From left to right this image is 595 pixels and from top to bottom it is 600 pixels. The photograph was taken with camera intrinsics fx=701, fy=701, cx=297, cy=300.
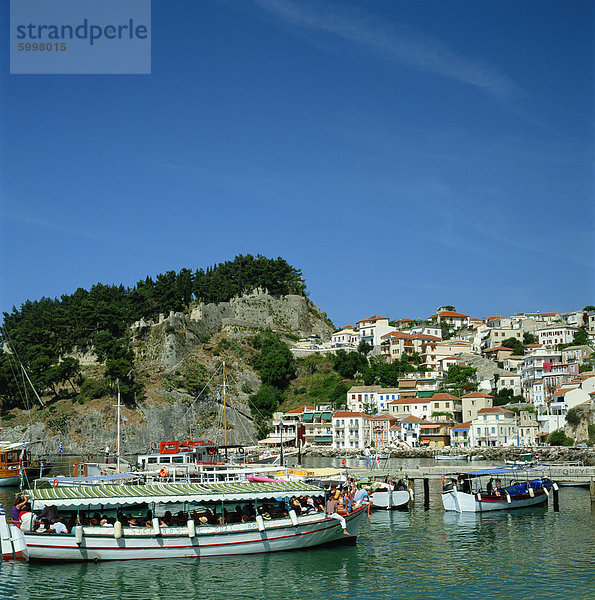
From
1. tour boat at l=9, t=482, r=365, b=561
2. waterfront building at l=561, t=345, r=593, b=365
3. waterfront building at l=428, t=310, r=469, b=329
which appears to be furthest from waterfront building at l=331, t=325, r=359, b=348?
tour boat at l=9, t=482, r=365, b=561

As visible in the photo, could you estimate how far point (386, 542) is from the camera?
2856 centimetres

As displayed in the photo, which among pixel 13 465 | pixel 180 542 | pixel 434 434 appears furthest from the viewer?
pixel 434 434

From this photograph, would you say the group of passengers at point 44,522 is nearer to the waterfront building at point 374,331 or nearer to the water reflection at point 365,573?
the water reflection at point 365,573

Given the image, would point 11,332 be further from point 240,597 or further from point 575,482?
point 240,597

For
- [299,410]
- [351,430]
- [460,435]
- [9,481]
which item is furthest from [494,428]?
[9,481]

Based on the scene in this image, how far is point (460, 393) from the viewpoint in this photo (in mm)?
95438

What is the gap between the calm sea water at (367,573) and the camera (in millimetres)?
21141

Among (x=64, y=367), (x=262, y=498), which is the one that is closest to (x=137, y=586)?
(x=262, y=498)

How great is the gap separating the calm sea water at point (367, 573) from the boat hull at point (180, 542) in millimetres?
304

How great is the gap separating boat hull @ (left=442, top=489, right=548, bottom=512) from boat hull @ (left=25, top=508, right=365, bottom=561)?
1166 centimetres

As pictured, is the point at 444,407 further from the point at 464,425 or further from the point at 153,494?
the point at 153,494

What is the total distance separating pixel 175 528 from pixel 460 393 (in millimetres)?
75647

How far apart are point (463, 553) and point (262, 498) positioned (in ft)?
25.7

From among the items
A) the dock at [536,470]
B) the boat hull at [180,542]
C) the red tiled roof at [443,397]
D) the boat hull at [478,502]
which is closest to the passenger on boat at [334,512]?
the boat hull at [180,542]
